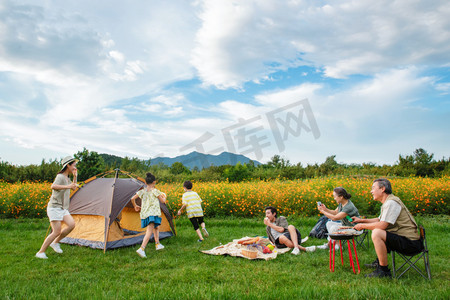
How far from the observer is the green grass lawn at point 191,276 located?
408cm

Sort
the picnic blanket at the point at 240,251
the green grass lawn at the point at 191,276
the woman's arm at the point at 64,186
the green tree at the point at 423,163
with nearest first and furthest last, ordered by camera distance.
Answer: the green grass lawn at the point at 191,276, the picnic blanket at the point at 240,251, the woman's arm at the point at 64,186, the green tree at the point at 423,163

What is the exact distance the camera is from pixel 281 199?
11.5 meters

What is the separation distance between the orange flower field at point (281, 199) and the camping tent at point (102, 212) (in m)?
3.93

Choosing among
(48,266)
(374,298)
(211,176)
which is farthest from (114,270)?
(211,176)

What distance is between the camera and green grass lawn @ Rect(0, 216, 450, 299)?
4.08m

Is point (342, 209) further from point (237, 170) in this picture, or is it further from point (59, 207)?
point (237, 170)

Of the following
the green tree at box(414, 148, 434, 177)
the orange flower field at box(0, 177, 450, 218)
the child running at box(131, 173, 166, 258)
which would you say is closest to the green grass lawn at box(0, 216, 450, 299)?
the child running at box(131, 173, 166, 258)

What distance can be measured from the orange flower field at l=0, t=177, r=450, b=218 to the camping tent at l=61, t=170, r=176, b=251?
393 cm

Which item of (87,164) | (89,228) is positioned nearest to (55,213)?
(89,228)

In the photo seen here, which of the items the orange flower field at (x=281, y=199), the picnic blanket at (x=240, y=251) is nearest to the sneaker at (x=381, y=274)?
the picnic blanket at (x=240, y=251)

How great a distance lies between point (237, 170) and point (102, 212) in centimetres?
1813

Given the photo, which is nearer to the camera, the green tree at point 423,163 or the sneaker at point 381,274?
the sneaker at point 381,274

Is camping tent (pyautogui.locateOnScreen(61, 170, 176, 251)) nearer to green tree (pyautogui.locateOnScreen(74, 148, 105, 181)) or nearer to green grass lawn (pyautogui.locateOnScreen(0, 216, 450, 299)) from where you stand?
green grass lawn (pyautogui.locateOnScreen(0, 216, 450, 299))

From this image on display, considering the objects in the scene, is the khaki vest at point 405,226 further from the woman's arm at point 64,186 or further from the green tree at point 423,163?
the green tree at point 423,163
